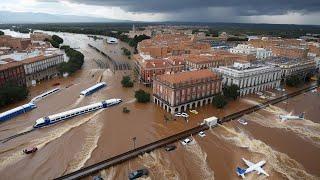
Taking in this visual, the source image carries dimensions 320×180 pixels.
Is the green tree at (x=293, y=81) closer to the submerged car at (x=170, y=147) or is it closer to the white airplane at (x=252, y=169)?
the white airplane at (x=252, y=169)

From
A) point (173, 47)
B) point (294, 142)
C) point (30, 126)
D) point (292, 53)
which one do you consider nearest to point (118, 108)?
point (30, 126)

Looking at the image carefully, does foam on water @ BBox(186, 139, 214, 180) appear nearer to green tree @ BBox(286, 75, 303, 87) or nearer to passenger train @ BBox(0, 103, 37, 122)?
passenger train @ BBox(0, 103, 37, 122)

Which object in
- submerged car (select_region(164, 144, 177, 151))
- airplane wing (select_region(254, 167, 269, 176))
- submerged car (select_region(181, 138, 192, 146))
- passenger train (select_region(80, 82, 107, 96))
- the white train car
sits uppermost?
passenger train (select_region(80, 82, 107, 96))

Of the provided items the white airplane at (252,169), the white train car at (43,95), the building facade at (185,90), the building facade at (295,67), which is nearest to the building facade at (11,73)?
the white train car at (43,95)

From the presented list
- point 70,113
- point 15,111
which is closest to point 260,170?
point 70,113

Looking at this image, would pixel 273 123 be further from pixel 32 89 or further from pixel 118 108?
pixel 32 89

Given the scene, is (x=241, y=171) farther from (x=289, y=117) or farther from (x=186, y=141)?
(x=289, y=117)

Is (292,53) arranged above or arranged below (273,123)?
above

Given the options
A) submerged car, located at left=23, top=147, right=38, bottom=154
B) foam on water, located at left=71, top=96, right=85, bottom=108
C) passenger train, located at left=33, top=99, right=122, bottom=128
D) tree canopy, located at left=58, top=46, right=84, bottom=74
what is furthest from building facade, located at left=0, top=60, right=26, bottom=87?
submerged car, located at left=23, top=147, right=38, bottom=154
